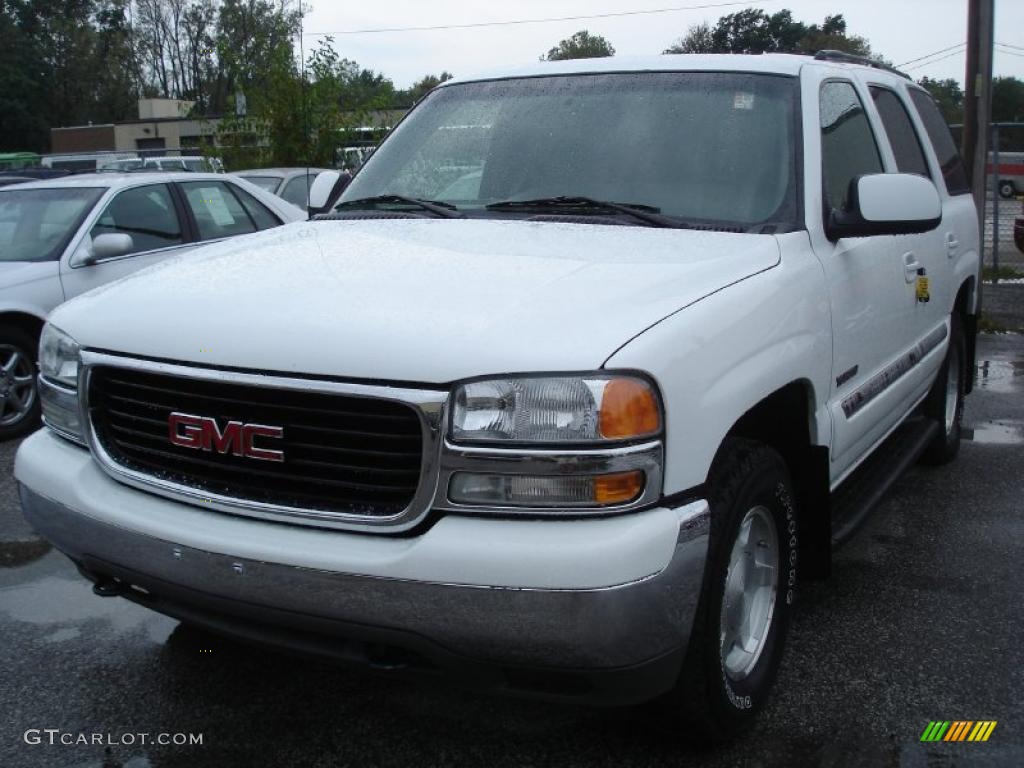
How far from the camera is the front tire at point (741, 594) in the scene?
2.71 m

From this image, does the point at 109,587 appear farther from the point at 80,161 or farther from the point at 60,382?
the point at 80,161

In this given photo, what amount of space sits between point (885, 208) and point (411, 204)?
158cm

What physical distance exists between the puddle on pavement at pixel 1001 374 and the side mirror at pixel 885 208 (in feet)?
16.9

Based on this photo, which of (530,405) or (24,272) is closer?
(530,405)

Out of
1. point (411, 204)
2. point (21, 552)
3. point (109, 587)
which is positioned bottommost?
point (21, 552)

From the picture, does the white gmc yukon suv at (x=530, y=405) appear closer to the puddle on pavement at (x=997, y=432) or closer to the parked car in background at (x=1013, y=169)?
the puddle on pavement at (x=997, y=432)

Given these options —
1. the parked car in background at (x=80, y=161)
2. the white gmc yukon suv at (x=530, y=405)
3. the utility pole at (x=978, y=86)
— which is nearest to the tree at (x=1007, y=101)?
the parked car in background at (x=80, y=161)

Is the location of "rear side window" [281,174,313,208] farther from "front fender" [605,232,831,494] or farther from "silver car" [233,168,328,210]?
"front fender" [605,232,831,494]

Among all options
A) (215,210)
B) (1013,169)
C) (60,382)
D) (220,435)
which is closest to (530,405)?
(220,435)

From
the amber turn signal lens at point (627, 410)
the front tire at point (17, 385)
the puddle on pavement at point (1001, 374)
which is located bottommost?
the puddle on pavement at point (1001, 374)

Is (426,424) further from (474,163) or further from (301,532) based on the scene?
(474,163)

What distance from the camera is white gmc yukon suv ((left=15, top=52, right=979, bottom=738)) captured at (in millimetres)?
2420

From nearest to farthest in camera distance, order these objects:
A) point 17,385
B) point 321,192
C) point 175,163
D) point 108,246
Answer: point 321,192 → point 17,385 → point 108,246 → point 175,163

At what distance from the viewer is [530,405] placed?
2.43m
